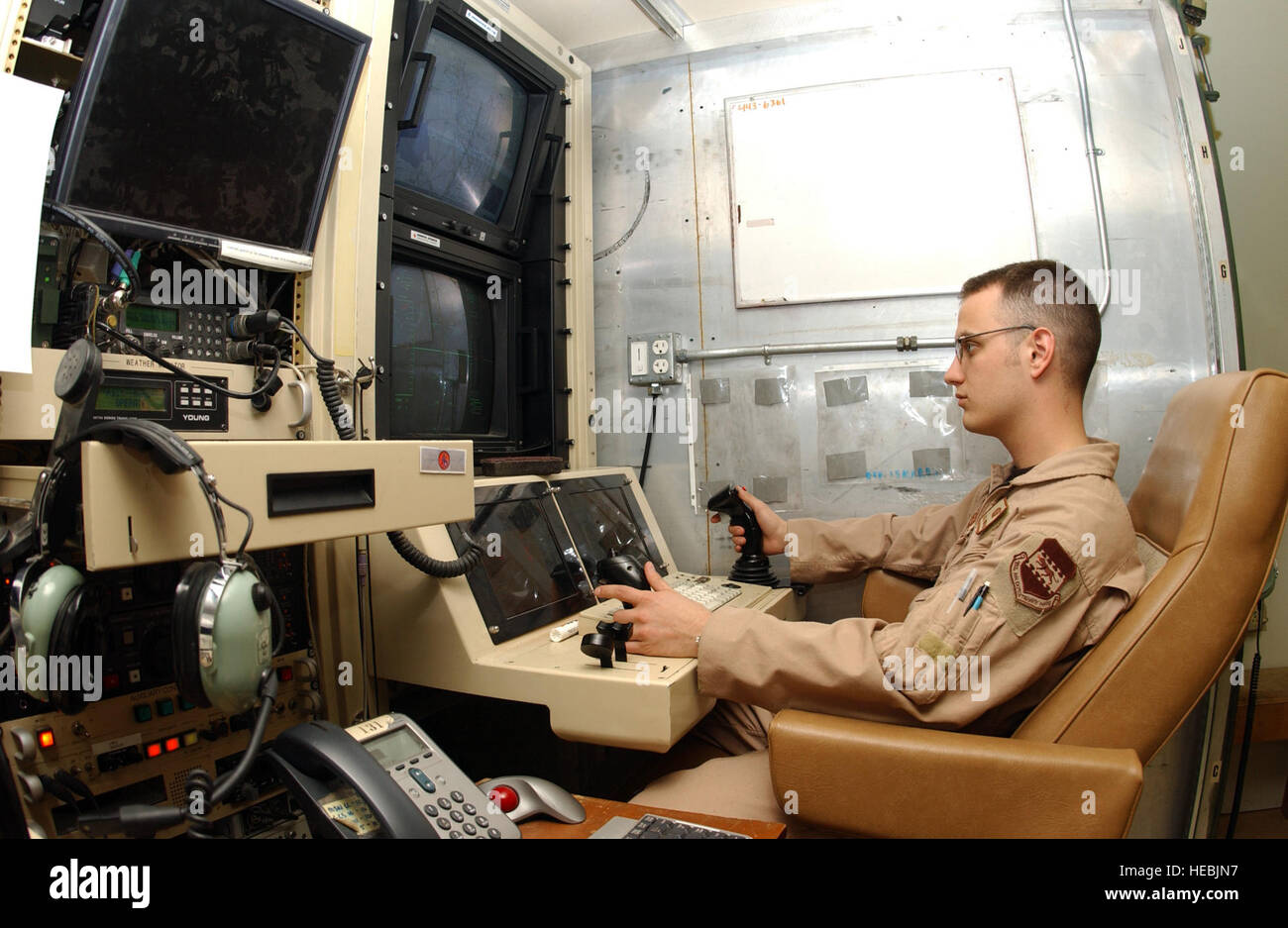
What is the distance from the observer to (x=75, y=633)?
85cm

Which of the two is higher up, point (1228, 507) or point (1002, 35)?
point (1002, 35)

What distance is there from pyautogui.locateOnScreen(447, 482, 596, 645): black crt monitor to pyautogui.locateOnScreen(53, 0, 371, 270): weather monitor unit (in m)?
0.64

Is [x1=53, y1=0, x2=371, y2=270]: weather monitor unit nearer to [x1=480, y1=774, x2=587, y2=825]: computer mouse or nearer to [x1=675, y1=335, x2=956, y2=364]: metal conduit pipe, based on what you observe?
[x1=480, y1=774, x2=587, y2=825]: computer mouse

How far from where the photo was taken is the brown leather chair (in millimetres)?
1005

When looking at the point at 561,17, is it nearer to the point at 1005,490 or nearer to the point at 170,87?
the point at 170,87

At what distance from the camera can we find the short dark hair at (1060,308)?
1388 millimetres

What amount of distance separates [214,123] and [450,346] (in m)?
0.81

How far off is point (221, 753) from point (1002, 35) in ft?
8.88

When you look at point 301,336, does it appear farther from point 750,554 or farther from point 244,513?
point 750,554

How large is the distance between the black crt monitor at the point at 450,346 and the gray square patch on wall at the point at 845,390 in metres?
0.94

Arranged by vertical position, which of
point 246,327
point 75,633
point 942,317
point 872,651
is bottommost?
point 872,651

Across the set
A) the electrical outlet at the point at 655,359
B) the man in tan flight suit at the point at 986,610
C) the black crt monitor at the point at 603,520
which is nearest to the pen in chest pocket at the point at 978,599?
the man in tan flight suit at the point at 986,610
